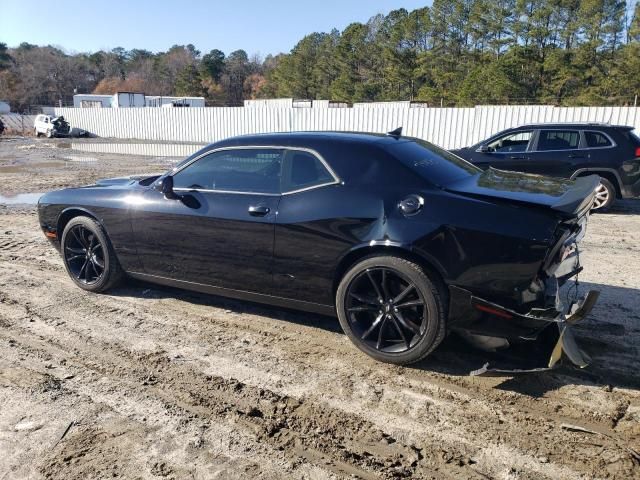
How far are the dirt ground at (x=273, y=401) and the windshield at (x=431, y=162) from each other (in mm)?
1323

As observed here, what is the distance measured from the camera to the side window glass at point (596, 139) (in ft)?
31.6

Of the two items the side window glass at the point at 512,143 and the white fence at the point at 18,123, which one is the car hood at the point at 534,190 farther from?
the white fence at the point at 18,123

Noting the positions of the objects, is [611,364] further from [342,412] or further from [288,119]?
[288,119]

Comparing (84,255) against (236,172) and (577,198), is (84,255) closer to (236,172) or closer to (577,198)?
(236,172)

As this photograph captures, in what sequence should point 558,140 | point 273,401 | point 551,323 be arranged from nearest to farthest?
1. point 273,401
2. point 551,323
3. point 558,140

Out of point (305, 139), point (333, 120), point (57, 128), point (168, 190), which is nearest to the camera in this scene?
point (305, 139)

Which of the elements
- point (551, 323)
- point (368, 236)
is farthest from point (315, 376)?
point (551, 323)

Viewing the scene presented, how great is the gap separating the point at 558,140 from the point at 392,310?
775cm

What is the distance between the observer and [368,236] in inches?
149

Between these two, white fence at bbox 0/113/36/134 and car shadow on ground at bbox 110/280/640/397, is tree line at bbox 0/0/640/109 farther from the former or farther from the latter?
car shadow on ground at bbox 110/280/640/397

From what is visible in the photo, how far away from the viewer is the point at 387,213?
3748 millimetres

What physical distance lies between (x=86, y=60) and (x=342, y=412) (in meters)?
132

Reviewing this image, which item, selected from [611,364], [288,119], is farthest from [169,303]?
[288,119]

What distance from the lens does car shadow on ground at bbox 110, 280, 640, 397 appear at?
142 inches
